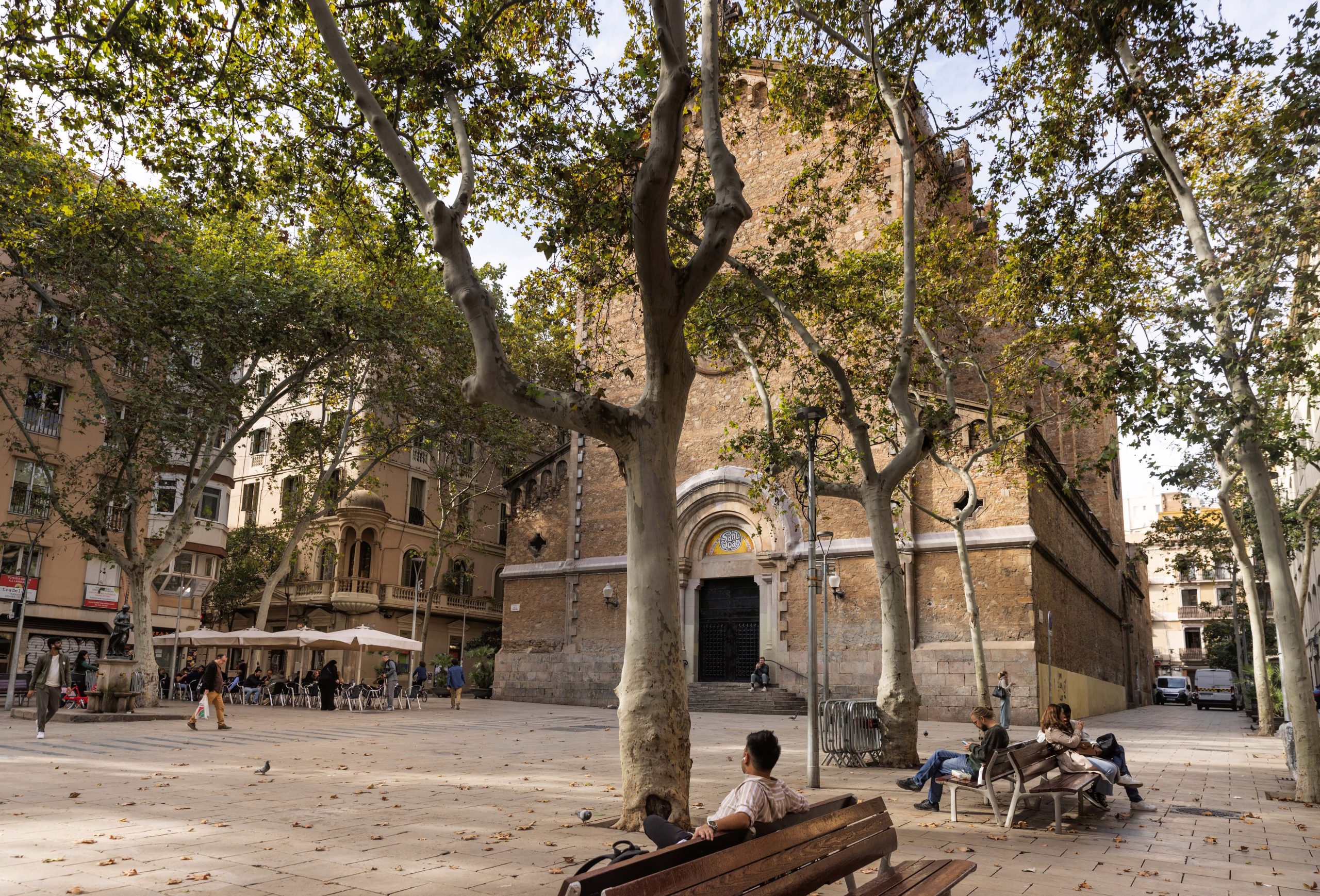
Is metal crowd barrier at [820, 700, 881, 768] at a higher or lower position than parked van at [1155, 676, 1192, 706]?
higher

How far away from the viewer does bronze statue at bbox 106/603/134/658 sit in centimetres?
1959

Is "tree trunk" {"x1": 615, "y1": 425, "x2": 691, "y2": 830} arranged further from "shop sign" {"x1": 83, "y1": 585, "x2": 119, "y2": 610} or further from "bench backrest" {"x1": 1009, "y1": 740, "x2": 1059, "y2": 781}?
"shop sign" {"x1": 83, "y1": 585, "x2": 119, "y2": 610}

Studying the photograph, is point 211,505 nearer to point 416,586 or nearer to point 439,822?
point 416,586

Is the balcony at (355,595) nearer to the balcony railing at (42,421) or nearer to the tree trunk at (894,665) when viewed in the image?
the balcony railing at (42,421)

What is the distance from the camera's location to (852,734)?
12266mm

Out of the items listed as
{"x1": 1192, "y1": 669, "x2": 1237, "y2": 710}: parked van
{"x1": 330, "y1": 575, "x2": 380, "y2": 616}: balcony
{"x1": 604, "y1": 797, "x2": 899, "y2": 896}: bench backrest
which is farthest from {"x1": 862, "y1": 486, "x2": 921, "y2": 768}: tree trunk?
{"x1": 1192, "y1": 669, "x2": 1237, "y2": 710}: parked van

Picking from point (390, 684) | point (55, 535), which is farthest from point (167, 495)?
point (390, 684)

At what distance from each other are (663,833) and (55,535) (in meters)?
31.8

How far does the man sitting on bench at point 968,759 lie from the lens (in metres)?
8.20

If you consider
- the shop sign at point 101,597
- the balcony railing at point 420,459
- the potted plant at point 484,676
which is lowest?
the potted plant at point 484,676

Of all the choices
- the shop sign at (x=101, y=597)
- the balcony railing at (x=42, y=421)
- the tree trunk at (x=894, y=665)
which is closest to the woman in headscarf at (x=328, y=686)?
the shop sign at (x=101, y=597)

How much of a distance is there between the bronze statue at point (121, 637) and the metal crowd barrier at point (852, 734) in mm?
15072

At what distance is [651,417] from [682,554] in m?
20.1

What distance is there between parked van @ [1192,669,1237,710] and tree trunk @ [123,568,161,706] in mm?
42733
